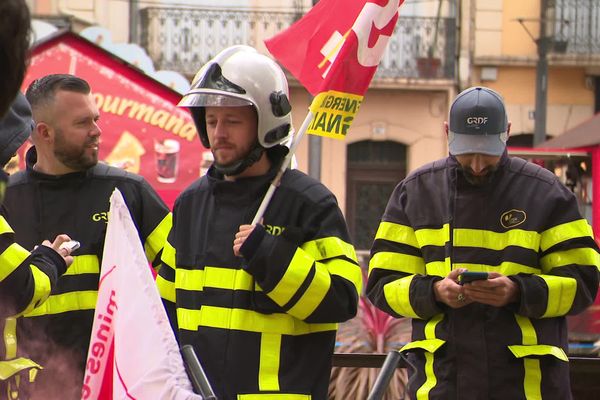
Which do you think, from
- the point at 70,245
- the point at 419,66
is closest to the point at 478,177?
the point at 70,245

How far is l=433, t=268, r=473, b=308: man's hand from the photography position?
15.0 ft

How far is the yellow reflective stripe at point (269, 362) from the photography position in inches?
165

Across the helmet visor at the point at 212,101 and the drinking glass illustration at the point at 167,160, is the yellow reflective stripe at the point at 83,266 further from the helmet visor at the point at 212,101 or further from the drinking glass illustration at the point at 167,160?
the drinking glass illustration at the point at 167,160

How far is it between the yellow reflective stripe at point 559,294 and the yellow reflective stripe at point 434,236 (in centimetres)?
35

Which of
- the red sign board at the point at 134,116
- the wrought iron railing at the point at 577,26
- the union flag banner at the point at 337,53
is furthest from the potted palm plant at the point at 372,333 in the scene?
the wrought iron railing at the point at 577,26

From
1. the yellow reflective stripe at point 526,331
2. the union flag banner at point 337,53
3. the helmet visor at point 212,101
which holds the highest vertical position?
the union flag banner at point 337,53

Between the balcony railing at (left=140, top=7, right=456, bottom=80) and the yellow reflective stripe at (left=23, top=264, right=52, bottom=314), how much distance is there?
20.9 meters

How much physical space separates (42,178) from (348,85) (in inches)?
48.4

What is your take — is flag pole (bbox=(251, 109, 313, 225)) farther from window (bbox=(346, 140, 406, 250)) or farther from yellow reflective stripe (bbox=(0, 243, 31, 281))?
window (bbox=(346, 140, 406, 250))

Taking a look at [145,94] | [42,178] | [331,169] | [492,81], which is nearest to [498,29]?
[492,81]

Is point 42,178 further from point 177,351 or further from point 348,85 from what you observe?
point 177,351

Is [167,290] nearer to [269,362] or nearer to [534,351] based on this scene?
[269,362]

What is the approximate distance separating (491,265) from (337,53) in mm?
902

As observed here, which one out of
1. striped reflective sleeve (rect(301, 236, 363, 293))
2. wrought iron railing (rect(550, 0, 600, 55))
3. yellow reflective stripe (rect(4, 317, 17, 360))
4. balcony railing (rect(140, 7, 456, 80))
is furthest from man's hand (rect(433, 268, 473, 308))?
wrought iron railing (rect(550, 0, 600, 55))
